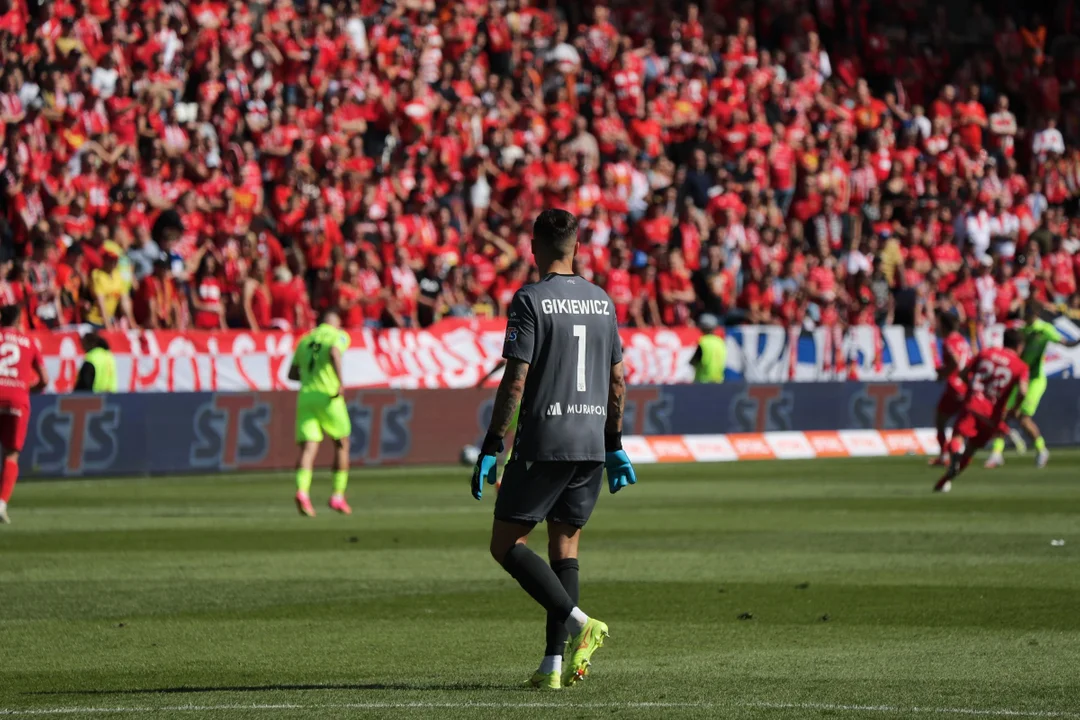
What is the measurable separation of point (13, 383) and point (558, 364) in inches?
416

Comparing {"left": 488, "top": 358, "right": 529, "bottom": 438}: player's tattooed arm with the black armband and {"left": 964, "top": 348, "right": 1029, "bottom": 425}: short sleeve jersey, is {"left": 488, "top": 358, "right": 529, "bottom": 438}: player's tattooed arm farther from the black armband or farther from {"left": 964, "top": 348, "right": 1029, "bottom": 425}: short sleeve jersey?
{"left": 964, "top": 348, "right": 1029, "bottom": 425}: short sleeve jersey

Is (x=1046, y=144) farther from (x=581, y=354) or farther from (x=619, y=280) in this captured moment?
(x=581, y=354)

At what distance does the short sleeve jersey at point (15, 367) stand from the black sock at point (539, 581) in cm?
1042

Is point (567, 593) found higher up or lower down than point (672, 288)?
lower down

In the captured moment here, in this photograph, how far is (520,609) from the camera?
37.6 feet

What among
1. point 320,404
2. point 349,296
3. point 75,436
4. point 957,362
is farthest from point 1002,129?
point 320,404

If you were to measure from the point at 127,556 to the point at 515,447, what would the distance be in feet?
23.6

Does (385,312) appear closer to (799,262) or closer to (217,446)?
(217,446)

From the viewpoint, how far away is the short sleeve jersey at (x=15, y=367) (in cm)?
1738

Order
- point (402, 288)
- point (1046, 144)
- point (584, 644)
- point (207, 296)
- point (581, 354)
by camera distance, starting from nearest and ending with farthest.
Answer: point (584, 644) < point (581, 354) < point (207, 296) < point (402, 288) < point (1046, 144)

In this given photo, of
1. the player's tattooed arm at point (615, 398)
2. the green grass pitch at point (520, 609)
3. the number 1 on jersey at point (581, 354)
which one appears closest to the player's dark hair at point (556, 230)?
the number 1 on jersey at point (581, 354)

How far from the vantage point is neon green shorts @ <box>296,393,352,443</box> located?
1873cm

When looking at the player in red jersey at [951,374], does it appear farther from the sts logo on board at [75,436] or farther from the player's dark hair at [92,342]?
the sts logo on board at [75,436]

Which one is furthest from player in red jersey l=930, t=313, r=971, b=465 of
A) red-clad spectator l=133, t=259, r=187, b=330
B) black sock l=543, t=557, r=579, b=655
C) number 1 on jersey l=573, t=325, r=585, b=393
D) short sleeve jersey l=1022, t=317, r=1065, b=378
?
number 1 on jersey l=573, t=325, r=585, b=393
